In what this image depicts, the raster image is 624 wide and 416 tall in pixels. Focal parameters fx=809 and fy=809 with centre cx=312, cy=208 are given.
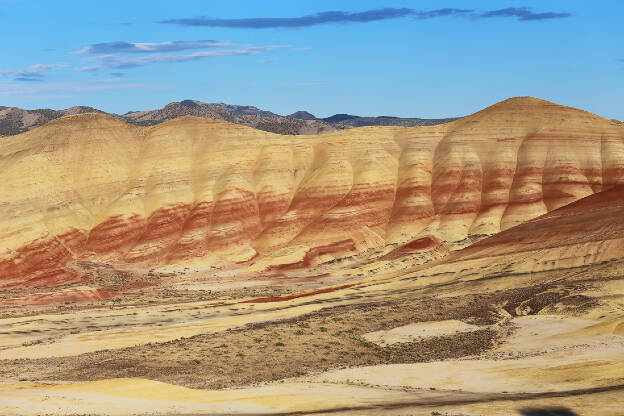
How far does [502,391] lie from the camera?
118ft

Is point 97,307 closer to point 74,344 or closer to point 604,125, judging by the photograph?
point 74,344

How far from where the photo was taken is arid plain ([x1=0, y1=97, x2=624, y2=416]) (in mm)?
38719

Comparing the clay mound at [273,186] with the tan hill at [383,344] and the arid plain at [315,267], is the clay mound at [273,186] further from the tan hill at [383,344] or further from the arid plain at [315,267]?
the tan hill at [383,344]

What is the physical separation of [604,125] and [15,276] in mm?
83496

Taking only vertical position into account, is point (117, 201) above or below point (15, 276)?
above

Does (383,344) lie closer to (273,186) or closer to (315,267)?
(315,267)

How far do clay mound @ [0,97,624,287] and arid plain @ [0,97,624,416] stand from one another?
31cm

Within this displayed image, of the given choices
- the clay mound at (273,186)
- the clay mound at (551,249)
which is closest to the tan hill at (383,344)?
the clay mound at (551,249)

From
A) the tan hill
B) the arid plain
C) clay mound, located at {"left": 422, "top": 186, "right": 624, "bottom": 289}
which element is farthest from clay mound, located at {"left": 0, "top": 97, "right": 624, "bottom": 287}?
clay mound, located at {"left": 422, "top": 186, "right": 624, "bottom": 289}

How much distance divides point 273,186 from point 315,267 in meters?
19.5

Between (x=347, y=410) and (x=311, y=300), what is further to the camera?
(x=311, y=300)

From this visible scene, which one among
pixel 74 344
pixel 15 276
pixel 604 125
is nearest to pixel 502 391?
pixel 74 344

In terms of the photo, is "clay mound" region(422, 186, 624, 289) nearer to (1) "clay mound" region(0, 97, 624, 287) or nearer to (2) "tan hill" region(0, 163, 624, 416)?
(2) "tan hill" region(0, 163, 624, 416)

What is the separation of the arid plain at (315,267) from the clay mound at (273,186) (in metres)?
0.31
